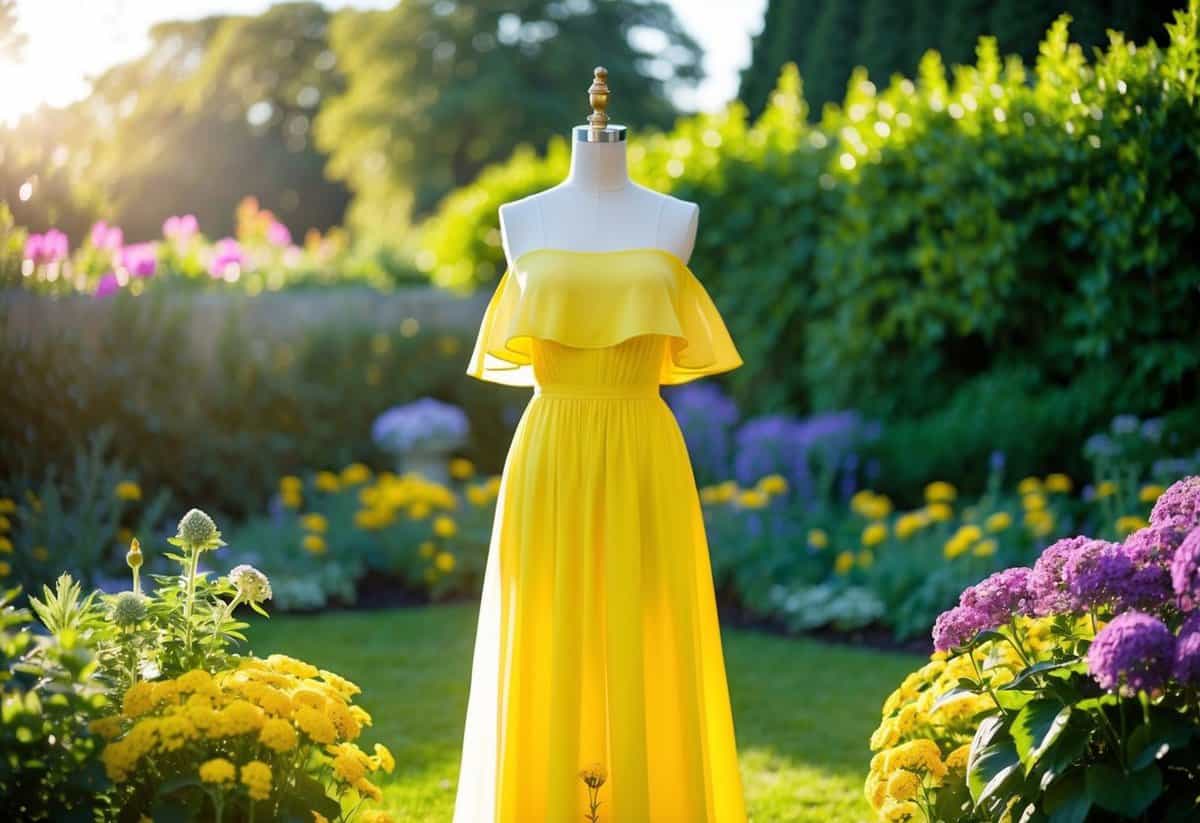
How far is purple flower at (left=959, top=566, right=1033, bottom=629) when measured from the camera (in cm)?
268

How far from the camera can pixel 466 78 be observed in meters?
27.1

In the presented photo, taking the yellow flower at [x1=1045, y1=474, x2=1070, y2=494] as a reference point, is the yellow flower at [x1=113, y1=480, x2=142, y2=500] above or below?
above

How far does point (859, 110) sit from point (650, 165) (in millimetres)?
1797

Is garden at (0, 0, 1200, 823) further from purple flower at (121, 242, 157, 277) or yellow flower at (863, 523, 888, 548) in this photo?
yellow flower at (863, 523, 888, 548)

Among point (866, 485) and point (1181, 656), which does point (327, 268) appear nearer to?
point (866, 485)

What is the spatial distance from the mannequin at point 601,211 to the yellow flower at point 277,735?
1182 millimetres

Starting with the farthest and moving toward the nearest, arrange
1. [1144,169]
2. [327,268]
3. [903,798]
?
1. [327,268]
2. [1144,169]
3. [903,798]

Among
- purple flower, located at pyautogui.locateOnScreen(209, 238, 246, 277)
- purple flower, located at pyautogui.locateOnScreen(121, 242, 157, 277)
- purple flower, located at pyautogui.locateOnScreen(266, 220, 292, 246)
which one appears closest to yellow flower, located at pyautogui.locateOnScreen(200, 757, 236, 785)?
purple flower, located at pyautogui.locateOnScreen(121, 242, 157, 277)

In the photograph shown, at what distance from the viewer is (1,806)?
232 cm

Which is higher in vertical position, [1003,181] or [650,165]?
[650,165]

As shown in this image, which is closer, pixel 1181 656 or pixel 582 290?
pixel 1181 656

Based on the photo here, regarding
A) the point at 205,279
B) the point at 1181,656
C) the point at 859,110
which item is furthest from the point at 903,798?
the point at 205,279

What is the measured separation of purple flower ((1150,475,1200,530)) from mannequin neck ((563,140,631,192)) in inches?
54.7
